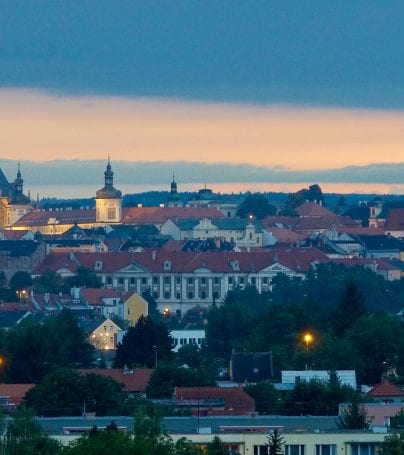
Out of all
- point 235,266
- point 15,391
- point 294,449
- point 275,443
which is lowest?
point 235,266

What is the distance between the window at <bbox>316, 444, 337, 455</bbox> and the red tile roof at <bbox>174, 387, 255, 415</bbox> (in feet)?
32.9

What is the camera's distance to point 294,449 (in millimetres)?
51219

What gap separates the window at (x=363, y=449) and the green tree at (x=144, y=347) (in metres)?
32.3

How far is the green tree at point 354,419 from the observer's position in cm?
5481

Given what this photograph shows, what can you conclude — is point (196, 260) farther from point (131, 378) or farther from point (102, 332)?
point (131, 378)

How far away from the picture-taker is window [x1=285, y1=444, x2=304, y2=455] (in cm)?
5103

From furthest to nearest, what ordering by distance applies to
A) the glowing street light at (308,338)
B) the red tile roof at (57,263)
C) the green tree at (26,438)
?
1. the red tile roof at (57,263)
2. the glowing street light at (308,338)
3. the green tree at (26,438)

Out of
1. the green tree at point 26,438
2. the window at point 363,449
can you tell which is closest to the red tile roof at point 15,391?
the green tree at point 26,438

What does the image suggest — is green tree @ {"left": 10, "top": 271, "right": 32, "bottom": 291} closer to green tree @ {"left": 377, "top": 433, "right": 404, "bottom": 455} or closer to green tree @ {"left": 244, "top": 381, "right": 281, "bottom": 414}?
green tree @ {"left": 244, "top": 381, "right": 281, "bottom": 414}

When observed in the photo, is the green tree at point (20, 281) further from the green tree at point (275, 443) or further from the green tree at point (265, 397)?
the green tree at point (275, 443)

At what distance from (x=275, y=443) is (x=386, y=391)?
19878 mm

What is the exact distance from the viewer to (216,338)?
9956 cm

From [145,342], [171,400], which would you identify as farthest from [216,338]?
[171,400]

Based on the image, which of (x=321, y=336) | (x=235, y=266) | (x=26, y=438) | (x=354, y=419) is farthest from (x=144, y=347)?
(x=235, y=266)
